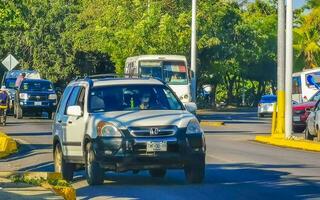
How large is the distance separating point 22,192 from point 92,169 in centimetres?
167

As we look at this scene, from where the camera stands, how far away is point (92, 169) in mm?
16719

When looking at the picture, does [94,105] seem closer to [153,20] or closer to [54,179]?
[54,179]

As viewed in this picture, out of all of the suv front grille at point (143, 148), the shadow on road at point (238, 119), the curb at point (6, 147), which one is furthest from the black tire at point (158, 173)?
the shadow on road at point (238, 119)

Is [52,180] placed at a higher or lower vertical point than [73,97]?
lower

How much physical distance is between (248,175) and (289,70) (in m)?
12.8

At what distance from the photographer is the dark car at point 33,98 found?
50.2 metres

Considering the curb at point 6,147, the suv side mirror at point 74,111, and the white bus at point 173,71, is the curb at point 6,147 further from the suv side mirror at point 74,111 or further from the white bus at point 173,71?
the white bus at point 173,71

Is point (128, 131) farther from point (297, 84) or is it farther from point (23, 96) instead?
point (297, 84)

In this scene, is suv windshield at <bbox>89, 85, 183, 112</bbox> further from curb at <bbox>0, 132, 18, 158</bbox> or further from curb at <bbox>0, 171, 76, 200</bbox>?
curb at <bbox>0, 132, 18, 158</bbox>

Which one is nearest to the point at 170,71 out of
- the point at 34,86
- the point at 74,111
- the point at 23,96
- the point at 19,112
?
the point at 23,96

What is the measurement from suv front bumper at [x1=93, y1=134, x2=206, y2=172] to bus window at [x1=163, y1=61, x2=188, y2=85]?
2790cm

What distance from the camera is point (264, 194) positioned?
15383 millimetres

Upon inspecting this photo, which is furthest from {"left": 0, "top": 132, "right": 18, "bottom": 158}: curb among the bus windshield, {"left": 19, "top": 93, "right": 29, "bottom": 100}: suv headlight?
{"left": 19, "top": 93, "right": 29, "bottom": 100}: suv headlight

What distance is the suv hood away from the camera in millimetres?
16281
